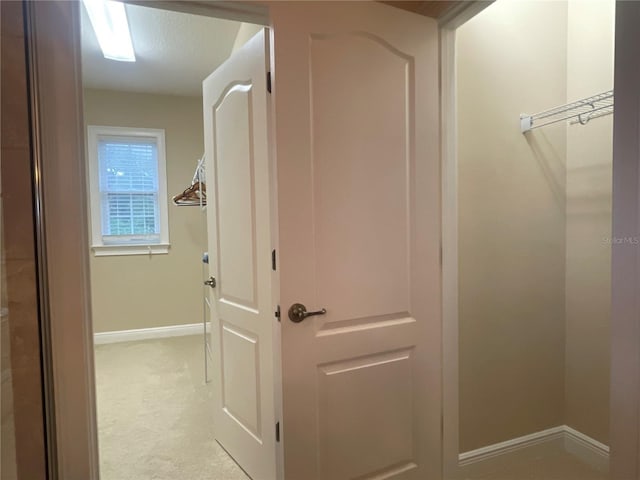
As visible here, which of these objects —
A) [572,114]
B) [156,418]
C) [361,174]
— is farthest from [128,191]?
[572,114]

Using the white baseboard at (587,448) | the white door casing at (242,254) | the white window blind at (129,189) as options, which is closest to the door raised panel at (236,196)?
the white door casing at (242,254)

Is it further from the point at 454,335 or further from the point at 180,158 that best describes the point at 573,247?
the point at 180,158

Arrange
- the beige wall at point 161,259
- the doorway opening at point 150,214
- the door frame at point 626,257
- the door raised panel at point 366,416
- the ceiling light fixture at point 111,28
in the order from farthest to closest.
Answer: the beige wall at point 161,259, the doorway opening at point 150,214, the ceiling light fixture at point 111,28, the door raised panel at point 366,416, the door frame at point 626,257

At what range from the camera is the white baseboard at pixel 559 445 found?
1.83m

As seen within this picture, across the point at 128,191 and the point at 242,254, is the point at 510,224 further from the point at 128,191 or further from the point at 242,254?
the point at 128,191

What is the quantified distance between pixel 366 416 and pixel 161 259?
10.7 ft

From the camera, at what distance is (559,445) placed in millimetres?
2018

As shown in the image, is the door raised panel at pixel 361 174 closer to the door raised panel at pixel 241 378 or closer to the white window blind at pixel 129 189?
the door raised panel at pixel 241 378

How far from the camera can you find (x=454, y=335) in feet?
5.47

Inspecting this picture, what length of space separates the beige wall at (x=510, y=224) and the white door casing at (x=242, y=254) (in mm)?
919

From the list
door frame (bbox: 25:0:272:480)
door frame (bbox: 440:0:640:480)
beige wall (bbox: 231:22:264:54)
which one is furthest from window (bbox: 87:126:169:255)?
door frame (bbox: 440:0:640:480)

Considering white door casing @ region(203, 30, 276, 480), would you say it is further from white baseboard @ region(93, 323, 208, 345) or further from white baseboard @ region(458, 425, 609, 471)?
white baseboard @ region(93, 323, 208, 345)

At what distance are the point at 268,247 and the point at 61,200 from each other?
0.73 m

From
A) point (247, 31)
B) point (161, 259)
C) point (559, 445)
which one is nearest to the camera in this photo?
point (559, 445)
